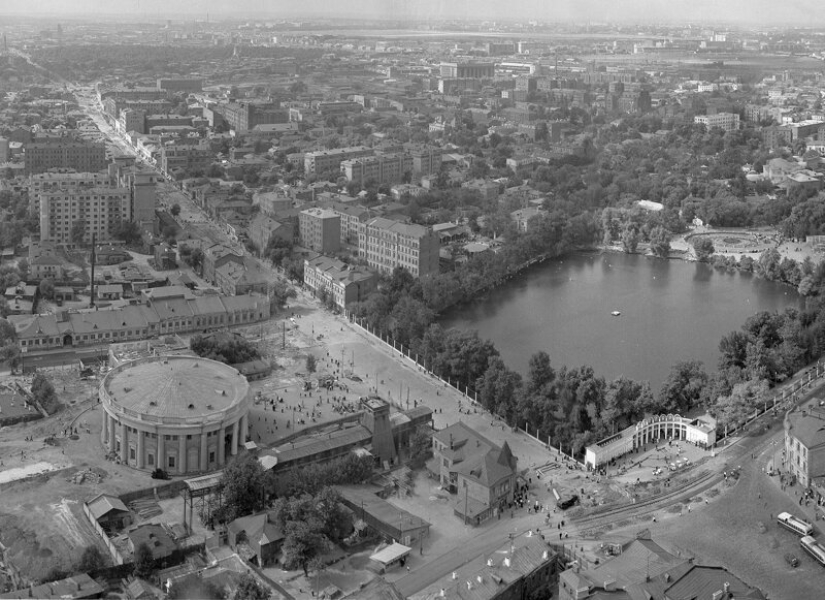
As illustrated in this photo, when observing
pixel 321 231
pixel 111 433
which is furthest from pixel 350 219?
pixel 111 433

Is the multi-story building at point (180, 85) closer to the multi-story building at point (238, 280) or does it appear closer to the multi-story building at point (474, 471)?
the multi-story building at point (238, 280)

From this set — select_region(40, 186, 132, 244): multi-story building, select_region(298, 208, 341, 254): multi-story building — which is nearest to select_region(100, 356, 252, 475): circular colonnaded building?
select_region(298, 208, 341, 254): multi-story building

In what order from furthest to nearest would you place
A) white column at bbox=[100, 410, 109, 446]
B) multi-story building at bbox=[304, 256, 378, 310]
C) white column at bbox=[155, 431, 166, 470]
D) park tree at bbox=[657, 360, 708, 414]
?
multi-story building at bbox=[304, 256, 378, 310] → park tree at bbox=[657, 360, 708, 414] → white column at bbox=[100, 410, 109, 446] → white column at bbox=[155, 431, 166, 470]

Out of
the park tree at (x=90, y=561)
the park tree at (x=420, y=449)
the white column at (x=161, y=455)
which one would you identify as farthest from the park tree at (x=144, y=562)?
the park tree at (x=420, y=449)

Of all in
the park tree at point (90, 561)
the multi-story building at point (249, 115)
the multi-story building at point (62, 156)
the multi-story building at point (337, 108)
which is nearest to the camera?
the park tree at point (90, 561)

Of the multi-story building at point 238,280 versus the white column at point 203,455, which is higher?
the multi-story building at point 238,280

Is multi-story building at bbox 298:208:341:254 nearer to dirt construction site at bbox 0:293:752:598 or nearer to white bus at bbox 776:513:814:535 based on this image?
dirt construction site at bbox 0:293:752:598
